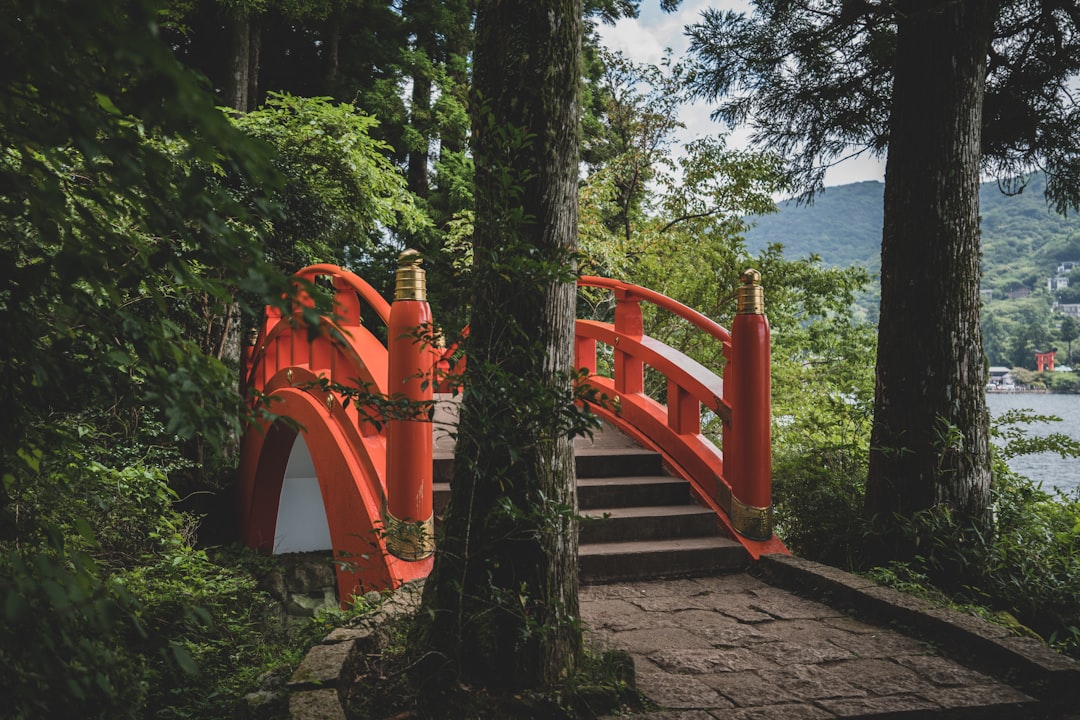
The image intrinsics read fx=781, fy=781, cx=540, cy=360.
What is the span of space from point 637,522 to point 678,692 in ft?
6.75

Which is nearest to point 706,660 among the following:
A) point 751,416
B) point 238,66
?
point 751,416

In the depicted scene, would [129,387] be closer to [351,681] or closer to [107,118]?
[107,118]

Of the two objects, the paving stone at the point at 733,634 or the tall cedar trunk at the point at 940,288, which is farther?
the tall cedar trunk at the point at 940,288

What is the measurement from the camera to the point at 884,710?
2732 mm

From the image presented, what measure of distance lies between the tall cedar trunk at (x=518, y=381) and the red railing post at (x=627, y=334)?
327 centimetres

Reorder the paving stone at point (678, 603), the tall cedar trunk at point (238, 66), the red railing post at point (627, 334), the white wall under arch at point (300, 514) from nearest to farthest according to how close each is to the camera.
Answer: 1. the paving stone at point (678, 603)
2. the red railing post at point (627, 334)
3. the tall cedar trunk at point (238, 66)
4. the white wall under arch at point (300, 514)

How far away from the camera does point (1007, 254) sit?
54.6 feet

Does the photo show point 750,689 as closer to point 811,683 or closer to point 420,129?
point 811,683

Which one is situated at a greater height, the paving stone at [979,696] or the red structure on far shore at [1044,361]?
the red structure on far shore at [1044,361]

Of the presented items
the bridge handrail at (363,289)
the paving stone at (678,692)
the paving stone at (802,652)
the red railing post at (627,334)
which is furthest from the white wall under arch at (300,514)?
the paving stone at (678,692)

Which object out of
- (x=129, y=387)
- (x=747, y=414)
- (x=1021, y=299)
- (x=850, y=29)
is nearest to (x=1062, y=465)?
(x=747, y=414)

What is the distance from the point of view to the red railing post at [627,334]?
243 inches

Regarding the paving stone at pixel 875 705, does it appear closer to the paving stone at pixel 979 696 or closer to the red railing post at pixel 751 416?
the paving stone at pixel 979 696

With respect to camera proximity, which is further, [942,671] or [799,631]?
[799,631]
